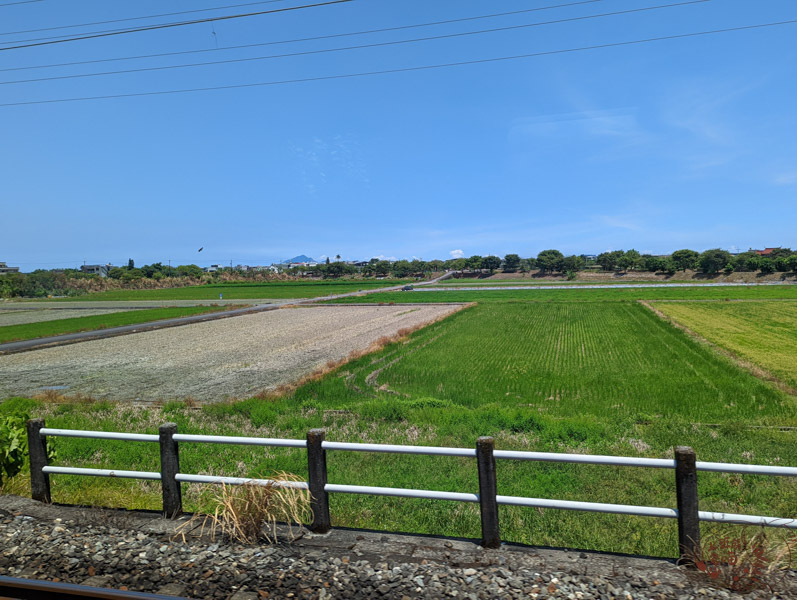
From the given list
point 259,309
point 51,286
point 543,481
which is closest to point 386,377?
point 543,481

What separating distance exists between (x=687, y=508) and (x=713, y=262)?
151 m

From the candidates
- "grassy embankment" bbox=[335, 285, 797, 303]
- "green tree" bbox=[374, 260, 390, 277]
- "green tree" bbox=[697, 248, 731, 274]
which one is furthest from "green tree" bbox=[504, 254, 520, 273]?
"grassy embankment" bbox=[335, 285, 797, 303]

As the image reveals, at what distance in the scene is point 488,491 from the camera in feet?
17.5

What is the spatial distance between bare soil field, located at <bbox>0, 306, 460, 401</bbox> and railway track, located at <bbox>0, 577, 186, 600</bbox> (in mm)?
12873

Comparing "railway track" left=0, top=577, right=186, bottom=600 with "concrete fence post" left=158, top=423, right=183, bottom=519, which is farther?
"concrete fence post" left=158, top=423, right=183, bottom=519

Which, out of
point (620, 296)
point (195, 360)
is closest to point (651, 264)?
point (620, 296)

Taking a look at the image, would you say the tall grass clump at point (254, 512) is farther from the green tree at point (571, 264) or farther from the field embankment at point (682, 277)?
the green tree at point (571, 264)

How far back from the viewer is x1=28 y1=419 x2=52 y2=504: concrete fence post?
6.93 metres

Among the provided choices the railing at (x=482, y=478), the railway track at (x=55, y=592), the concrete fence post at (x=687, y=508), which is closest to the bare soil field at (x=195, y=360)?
the railing at (x=482, y=478)

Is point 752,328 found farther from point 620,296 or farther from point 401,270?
point 401,270

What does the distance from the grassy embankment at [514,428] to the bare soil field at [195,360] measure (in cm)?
281

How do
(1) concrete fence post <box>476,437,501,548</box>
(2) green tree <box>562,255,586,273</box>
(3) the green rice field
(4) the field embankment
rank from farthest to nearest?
1. (2) green tree <box>562,255,586,273</box>
2. (4) the field embankment
3. (3) the green rice field
4. (1) concrete fence post <box>476,437,501,548</box>

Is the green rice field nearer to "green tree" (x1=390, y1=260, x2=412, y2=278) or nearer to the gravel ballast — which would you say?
the gravel ballast

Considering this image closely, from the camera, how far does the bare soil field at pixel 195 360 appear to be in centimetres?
1973
